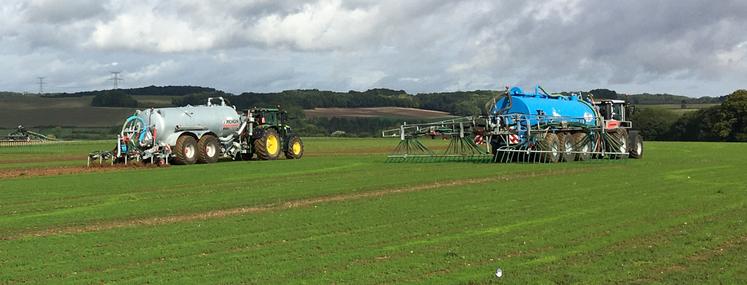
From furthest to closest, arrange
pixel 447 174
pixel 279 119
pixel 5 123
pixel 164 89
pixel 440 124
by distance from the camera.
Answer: pixel 164 89, pixel 5 123, pixel 279 119, pixel 440 124, pixel 447 174

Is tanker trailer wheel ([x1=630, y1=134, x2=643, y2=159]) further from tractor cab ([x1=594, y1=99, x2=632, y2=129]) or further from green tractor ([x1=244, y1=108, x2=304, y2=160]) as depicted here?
green tractor ([x1=244, y1=108, x2=304, y2=160])

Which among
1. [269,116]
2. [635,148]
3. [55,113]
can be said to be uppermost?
[55,113]

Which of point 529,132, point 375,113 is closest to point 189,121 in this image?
point 529,132

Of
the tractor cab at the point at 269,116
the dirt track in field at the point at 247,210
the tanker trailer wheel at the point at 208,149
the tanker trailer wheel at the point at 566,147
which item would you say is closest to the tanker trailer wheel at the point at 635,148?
the tanker trailer wheel at the point at 566,147

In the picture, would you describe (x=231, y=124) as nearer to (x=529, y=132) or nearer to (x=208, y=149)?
(x=208, y=149)

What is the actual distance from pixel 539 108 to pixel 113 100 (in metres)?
95.8

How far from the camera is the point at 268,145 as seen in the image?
4191 cm

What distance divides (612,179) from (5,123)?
96.9 metres

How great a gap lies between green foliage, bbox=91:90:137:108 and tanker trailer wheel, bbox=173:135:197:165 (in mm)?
84429

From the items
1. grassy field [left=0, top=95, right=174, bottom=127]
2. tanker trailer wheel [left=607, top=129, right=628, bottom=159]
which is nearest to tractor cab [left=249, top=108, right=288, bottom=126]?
tanker trailer wheel [left=607, top=129, right=628, bottom=159]

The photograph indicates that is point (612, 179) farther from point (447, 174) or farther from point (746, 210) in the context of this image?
point (746, 210)

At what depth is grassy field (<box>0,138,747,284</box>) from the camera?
1016 cm

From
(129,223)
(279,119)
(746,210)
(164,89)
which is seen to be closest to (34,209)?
(129,223)

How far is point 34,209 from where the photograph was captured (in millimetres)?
18188
